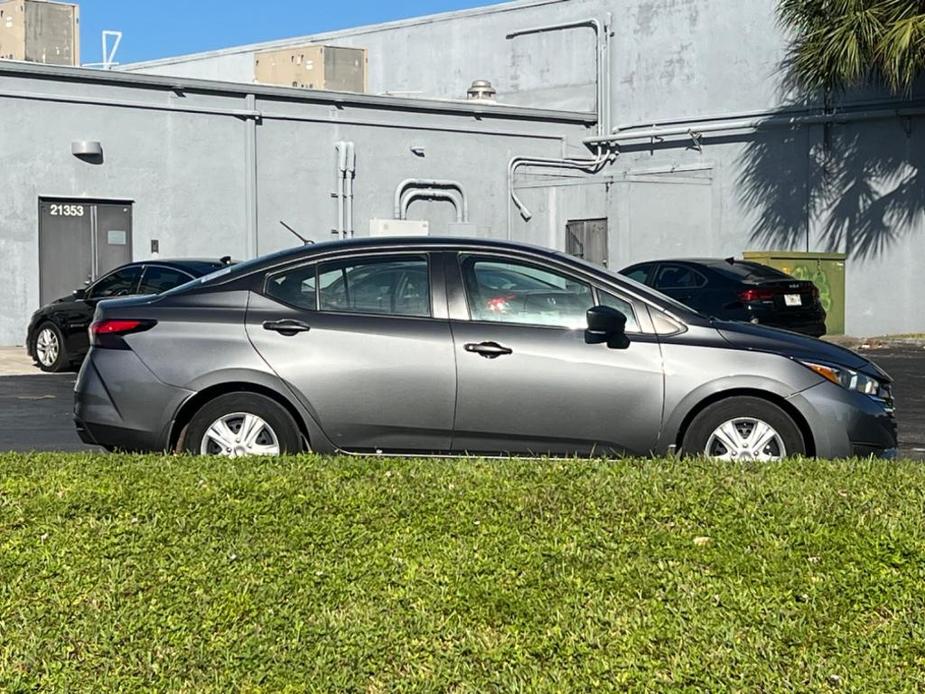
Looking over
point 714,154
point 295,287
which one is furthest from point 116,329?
point 714,154

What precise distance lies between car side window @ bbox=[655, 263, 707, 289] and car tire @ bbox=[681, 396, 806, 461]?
11211mm

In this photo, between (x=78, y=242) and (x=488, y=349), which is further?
(x=78, y=242)

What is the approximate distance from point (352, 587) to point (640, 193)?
2499cm

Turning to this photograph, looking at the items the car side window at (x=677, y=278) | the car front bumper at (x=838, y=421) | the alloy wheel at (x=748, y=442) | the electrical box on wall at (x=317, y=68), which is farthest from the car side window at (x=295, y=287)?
the electrical box on wall at (x=317, y=68)

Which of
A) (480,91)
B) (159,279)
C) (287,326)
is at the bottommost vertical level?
(287,326)

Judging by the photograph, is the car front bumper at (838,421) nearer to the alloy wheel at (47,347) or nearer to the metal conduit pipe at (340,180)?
the alloy wheel at (47,347)

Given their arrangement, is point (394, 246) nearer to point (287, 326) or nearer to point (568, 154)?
point (287, 326)

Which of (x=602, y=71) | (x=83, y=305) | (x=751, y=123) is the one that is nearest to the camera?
(x=83, y=305)

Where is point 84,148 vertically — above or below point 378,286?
above

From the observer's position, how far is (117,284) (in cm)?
1773

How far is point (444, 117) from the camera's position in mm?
28953

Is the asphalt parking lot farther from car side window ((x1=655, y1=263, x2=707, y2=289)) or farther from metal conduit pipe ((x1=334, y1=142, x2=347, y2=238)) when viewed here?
metal conduit pipe ((x1=334, y1=142, x2=347, y2=238))

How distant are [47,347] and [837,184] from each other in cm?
1564

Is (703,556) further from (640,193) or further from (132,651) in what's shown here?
→ (640,193)
